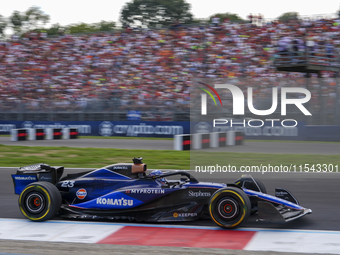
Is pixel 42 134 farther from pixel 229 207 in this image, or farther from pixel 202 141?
pixel 229 207

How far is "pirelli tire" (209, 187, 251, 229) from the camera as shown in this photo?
15.7ft

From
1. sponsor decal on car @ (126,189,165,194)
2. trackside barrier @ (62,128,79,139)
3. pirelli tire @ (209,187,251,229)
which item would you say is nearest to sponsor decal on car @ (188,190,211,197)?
pirelli tire @ (209,187,251,229)

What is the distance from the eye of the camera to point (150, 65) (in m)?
19.8

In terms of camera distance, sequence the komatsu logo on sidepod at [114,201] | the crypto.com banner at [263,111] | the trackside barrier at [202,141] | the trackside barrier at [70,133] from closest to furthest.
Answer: the komatsu logo on sidepod at [114,201] → the crypto.com banner at [263,111] → the trackside barrier at [202,141] → the trackside barrier at [70,133]

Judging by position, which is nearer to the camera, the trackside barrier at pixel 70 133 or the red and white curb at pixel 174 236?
the red and white curb at pixel 174 236

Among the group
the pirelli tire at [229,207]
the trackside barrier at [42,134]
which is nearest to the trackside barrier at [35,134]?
the trackside barrier at [42,134]

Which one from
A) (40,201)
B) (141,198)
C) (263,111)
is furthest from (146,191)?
(263,111)

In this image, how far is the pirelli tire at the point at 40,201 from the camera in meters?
5.29

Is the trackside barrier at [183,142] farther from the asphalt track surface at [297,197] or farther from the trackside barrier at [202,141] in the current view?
the asphalt track surface at [297,197]

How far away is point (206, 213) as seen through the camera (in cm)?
512

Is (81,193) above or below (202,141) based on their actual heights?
below

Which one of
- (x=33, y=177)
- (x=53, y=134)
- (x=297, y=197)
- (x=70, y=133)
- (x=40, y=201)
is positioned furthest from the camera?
(x=70, y=133)

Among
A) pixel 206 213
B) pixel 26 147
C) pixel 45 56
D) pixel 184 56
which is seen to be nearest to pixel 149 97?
pixel 184 56

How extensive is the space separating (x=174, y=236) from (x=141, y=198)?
691 millimetres
